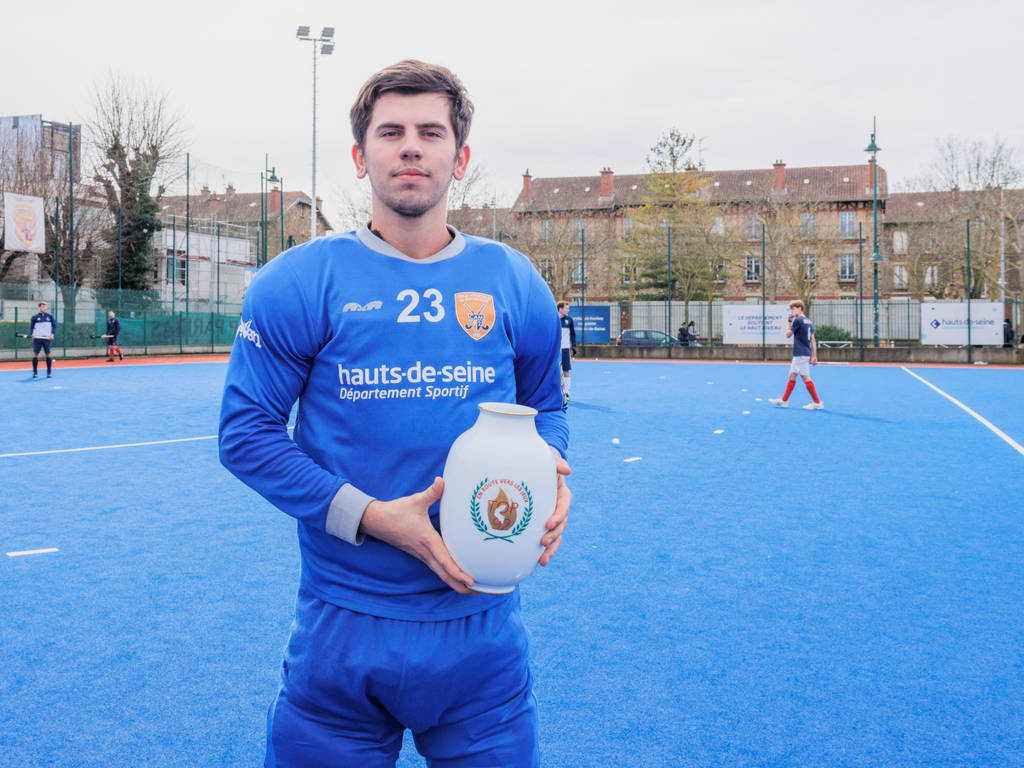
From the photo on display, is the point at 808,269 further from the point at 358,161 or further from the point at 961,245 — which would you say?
the point at 358,161

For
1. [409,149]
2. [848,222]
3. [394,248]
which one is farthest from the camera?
[848,222]

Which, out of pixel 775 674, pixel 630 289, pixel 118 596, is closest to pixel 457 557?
pixel 775 674

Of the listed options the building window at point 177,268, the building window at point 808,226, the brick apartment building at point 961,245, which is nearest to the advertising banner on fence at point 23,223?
the building window at point 177,268

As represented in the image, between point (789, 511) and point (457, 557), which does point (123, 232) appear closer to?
point (789, 511)

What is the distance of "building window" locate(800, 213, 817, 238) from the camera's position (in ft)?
152

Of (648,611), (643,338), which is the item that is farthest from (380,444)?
(643,338)

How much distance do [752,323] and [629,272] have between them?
1820cm

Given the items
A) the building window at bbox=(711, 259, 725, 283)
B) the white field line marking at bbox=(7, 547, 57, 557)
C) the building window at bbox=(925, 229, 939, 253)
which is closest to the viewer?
the white field line marking at bbox=(7, 547, 57, 557)

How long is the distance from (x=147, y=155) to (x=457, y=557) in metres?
45.6

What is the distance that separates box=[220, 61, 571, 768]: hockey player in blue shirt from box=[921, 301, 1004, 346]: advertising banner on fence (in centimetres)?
3405

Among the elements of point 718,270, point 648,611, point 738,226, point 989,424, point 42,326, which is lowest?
point 648,611

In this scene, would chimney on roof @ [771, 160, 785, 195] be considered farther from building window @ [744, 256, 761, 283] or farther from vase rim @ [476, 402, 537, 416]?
vase rim @ [476, 402, 537, 416]

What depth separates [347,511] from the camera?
1635mm

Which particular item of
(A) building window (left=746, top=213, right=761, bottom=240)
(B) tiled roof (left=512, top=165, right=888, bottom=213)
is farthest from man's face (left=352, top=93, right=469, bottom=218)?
(B) tiled roof (left=512, top=165, right=888, bottom=213)
